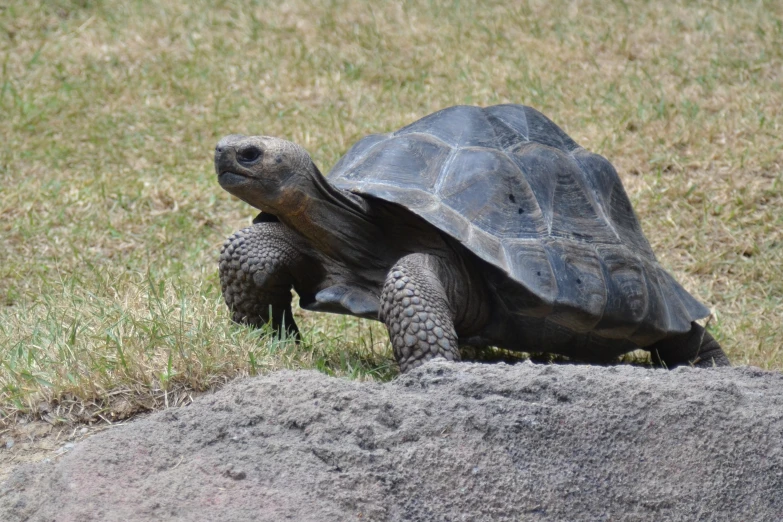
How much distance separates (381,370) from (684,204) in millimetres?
3265

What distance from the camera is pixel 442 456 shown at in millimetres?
2326

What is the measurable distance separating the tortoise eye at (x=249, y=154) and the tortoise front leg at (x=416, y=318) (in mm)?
637

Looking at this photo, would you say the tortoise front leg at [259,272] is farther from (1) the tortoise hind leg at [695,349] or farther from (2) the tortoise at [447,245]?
(1) the tortoise hind leg at [695,349]

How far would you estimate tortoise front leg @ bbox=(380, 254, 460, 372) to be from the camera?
126 inches

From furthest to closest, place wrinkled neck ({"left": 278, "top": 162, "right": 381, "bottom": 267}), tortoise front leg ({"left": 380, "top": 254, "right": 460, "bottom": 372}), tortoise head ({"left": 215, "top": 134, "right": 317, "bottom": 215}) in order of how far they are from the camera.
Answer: wrinkled neck ({"left": 278, "top": 162, "right": 381, "bottom": 267}) < tortoise head ({"left": 215, "top": 134, "right": 317, "bottom": 215}) < tortoise front leg ({"left": 380, "top": 254, "right": 460, "bottom": 372})

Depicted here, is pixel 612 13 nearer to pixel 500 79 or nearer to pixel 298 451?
pixel 500 79

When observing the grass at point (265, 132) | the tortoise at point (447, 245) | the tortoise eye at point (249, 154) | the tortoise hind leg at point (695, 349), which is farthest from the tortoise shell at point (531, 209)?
the grass at point (265, 132)

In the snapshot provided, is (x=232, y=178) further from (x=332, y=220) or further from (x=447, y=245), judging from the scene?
(x=447, y=245)

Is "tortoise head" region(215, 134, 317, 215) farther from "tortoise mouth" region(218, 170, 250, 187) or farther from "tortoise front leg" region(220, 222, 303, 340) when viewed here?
"tortoise front leg" region(220, 222, 303, 340)

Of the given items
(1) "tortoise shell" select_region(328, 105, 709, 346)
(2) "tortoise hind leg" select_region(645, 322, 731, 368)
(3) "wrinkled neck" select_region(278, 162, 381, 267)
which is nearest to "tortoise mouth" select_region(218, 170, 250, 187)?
(3) "wrinkled neck" select_region(278, 162, 381, 267)

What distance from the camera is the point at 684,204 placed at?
6172mm

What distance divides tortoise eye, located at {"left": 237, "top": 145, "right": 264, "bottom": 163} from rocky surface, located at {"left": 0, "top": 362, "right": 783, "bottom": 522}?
106cm

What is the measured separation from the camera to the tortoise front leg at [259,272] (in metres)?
3.64

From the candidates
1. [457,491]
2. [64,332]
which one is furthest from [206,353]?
[457,491]
